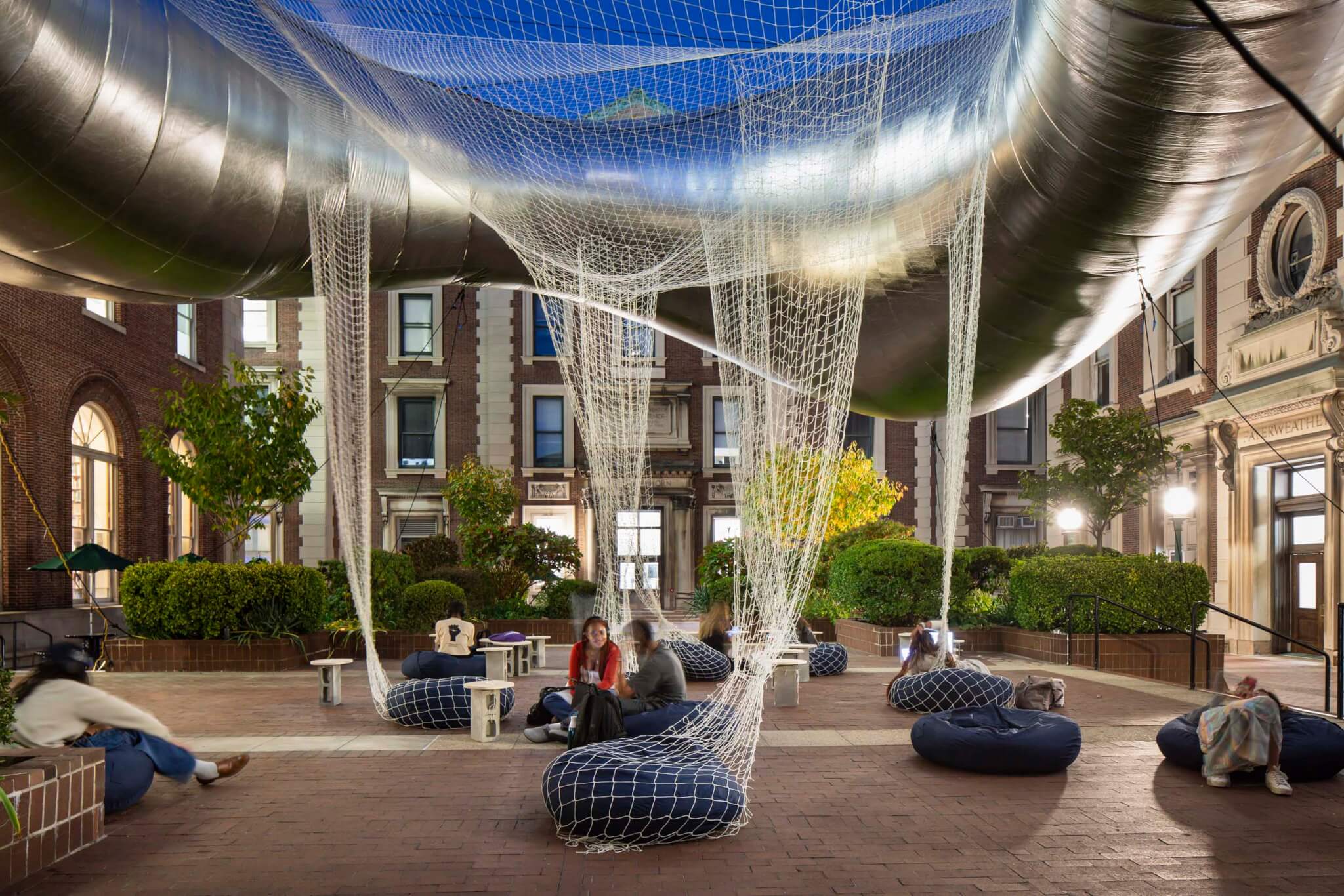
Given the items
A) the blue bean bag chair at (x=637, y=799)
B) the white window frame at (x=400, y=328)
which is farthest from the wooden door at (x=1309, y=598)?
the white window frame at (x=400, y=328)

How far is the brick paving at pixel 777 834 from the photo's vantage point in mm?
5176

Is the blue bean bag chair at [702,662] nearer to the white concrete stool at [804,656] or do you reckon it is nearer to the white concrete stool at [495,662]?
the white concrete stool at [804,656]

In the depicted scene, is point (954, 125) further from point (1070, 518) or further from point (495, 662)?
point (1070, 518)

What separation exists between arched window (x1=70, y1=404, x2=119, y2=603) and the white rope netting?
576 inches

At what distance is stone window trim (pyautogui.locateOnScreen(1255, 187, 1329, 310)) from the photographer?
1806 cm

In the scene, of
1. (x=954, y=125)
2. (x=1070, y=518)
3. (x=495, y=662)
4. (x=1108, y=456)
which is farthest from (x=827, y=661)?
(x=954, y=125)

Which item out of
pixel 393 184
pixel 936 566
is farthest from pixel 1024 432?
pixel 393 184

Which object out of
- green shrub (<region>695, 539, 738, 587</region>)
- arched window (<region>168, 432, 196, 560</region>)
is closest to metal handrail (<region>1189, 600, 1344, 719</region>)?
green shrub (<region>695, 539, 738, 587</region>)

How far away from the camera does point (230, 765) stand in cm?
734

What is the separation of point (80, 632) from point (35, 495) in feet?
8.76

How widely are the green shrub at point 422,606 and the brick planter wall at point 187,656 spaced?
2938 millimetres

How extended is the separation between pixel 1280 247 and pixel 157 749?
789 inches

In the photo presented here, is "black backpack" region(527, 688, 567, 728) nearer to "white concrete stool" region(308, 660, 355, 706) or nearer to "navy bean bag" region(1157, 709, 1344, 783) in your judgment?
"white concrete stool" region(308, 660, 355, 706)

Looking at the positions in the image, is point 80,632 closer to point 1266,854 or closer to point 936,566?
point 936,566
